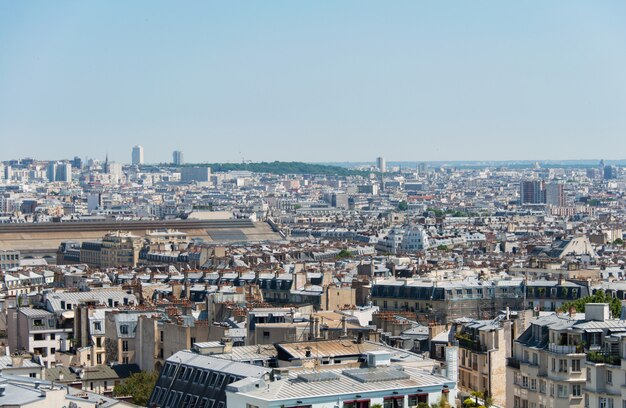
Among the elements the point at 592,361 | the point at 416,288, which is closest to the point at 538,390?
the point at 592,361

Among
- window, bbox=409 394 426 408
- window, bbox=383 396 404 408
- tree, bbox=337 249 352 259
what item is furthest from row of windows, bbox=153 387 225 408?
tree, bbox=337 249 352 259

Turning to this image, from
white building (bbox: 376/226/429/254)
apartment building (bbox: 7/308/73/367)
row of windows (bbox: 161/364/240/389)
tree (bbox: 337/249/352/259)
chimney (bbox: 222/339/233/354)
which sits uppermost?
chimney (bbox: 222/339/233/354)

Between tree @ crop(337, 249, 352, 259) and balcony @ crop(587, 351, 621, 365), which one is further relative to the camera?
tree @ crop(337, 249, 352, 259)

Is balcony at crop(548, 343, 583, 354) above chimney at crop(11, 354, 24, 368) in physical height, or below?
above

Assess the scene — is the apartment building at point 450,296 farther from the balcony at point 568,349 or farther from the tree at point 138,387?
the balcony at point 568,349

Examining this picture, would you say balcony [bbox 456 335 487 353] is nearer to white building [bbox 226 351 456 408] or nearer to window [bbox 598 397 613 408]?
window [bbox 598 397 613 408]

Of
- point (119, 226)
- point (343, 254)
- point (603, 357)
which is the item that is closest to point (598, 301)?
point (603, 357)
